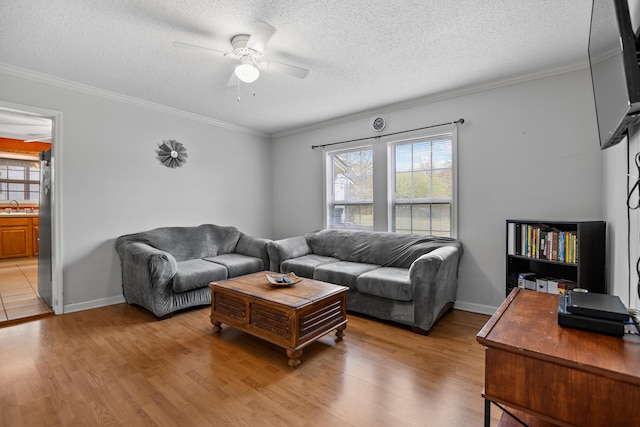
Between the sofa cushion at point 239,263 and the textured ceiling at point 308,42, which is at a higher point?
the textured ceiling at point 308,42

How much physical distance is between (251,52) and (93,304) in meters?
3.33

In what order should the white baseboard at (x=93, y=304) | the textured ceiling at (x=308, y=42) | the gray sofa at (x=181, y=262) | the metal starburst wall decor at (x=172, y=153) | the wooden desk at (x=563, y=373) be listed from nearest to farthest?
the wooden desk at (x=563, y=373) < the textured ceiling at (x=308, y=42) < the gray sofa at (x=181, y=262) < the white baseboard at (x=93, y=304) < the metal starburst wall decor at (x=172, y=153)

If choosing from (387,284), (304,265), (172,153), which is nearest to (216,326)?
(304,265)

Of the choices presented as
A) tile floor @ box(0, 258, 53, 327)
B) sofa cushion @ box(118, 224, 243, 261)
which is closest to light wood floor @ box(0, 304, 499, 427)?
tile floor @ box(0, 258, 53, 327)

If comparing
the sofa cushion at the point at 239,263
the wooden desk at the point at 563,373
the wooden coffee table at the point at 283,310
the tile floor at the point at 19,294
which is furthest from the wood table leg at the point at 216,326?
the wooden desk at the point at 563,373

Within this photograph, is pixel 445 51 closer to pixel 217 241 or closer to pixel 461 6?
pixel 461 6

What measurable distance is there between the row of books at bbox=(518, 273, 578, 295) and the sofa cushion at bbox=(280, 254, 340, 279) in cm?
206

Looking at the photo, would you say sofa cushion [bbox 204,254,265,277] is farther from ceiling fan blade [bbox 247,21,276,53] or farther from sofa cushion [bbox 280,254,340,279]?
ceiling fan blade [bbox 247,21,276,53]

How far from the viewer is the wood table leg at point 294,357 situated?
7.18 ft

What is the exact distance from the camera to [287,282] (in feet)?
9.01

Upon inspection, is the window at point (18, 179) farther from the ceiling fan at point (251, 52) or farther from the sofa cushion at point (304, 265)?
the ceiling fan at point (251, 52)

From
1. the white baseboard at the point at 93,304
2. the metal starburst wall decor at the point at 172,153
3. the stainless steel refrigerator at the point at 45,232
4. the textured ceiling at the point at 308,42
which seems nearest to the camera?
the textured ceiling at the point at 308,42

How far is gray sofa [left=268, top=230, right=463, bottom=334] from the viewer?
9.07 feet

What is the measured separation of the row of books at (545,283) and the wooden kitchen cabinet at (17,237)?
28.5 ft
